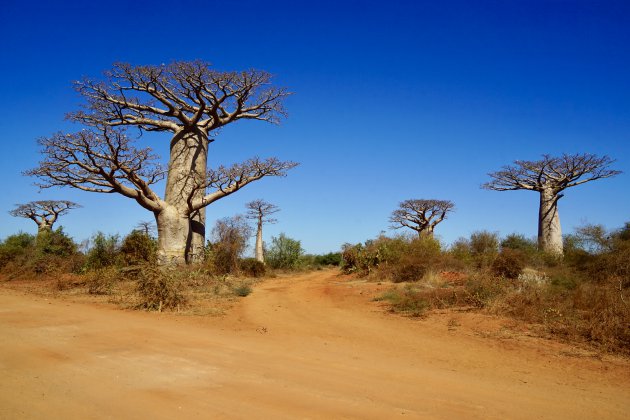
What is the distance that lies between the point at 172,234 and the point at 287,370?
413 inches

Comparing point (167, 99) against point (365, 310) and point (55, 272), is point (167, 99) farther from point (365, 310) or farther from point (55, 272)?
point (365, 310)

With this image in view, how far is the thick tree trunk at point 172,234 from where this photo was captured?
530 inches

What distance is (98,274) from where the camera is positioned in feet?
34.1

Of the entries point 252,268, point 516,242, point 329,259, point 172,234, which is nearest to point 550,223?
point 516,242

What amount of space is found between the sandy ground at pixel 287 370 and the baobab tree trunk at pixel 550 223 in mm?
13771

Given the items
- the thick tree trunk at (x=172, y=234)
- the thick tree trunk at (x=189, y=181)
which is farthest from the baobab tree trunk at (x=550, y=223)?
the thick tree trunk at (x=172, y=234)

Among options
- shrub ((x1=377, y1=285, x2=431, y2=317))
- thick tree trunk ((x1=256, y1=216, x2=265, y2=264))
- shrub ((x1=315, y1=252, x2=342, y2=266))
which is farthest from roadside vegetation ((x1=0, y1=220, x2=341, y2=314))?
shrub ((x1=315, y1=252, x2=342, y2=266))

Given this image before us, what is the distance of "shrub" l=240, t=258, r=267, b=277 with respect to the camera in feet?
59.3

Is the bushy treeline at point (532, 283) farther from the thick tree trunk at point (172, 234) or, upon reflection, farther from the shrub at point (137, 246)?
the shrub at point (137, 246)

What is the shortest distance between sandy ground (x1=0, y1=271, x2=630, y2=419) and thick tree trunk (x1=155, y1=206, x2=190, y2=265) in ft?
20.3

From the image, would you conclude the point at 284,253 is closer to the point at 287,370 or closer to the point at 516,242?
the point at 516,242

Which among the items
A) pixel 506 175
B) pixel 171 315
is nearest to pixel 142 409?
pixel 171 315

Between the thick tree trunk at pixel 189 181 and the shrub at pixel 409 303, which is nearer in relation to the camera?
the shrub at pixel 409 303

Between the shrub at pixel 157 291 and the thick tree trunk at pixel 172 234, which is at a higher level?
the thick tree trunk at pixel 172 234
